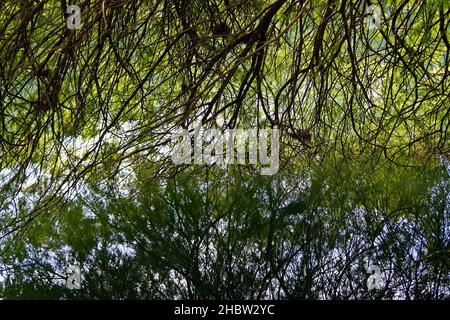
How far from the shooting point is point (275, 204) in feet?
11.4

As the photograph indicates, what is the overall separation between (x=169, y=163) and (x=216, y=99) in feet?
1.88

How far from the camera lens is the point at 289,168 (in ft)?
11.2

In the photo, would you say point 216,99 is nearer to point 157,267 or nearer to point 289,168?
point 157,267

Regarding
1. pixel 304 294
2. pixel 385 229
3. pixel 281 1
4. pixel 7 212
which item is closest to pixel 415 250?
pixel 385 229

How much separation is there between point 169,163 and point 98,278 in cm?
58

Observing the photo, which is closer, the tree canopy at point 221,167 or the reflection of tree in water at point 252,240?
the tree canopy at point 221,167

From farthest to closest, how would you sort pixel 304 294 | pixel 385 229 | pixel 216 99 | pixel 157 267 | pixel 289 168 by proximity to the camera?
pixel 289 168 → pixel 385 229 → pixel 157 267 → pixel 304 294 → pixel 216 99

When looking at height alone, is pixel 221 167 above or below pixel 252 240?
above

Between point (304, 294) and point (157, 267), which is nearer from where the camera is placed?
point (304, 294)

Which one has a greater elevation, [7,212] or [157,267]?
[7,212]

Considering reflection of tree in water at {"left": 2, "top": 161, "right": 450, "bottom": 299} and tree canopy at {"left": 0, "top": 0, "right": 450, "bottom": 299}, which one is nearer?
tree canopy at {"left": 0, "top": 0, "right": 450, "bottom": 299}

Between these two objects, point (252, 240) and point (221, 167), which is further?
point (221, 167)
